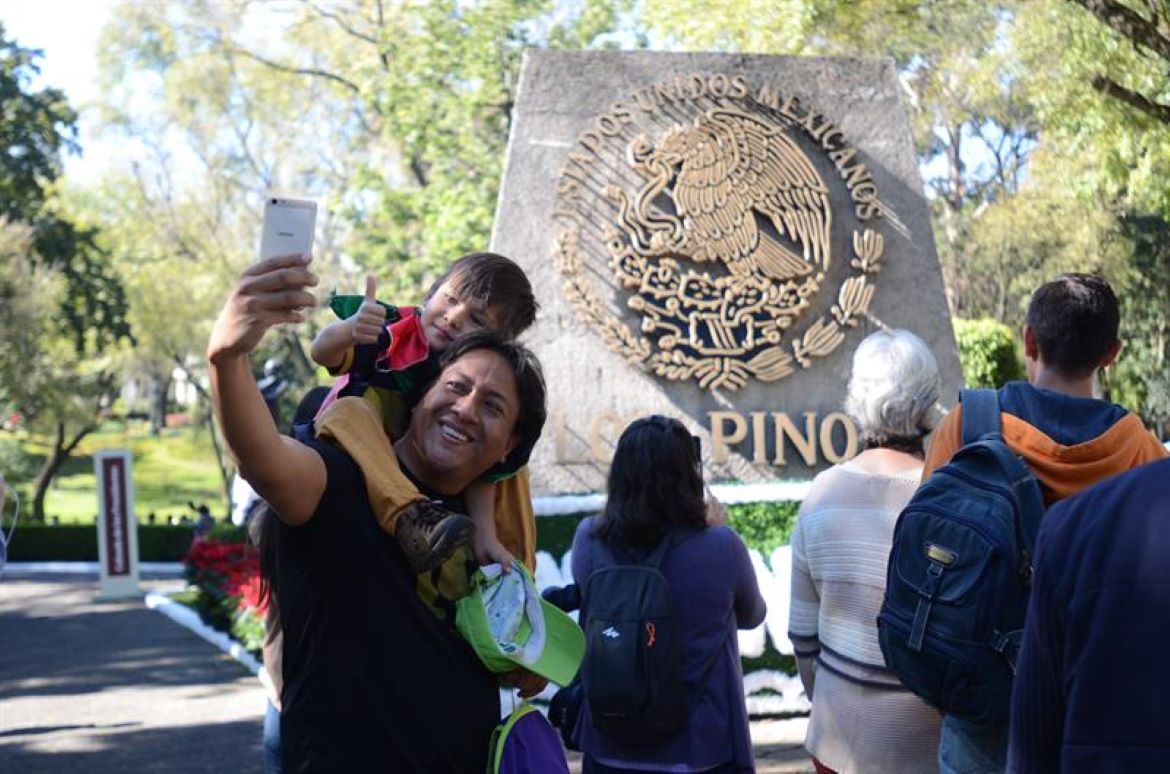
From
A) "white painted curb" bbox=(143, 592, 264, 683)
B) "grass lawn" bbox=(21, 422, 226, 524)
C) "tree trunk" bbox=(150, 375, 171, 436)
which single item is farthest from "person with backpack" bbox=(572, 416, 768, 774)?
"tree trunk" bbox=(150, 375, 171, 436)

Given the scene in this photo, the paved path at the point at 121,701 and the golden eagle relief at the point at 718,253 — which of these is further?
the golden eagle relief at the point at 718,253

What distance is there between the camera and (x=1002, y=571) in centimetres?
287

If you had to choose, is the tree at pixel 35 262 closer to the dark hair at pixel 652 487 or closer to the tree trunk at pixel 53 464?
the tree trunk at pixel 53 464

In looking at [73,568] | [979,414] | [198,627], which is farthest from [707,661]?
[73,568]

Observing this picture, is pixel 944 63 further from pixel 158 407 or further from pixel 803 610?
pixel 158 407

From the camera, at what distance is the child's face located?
10.3 ft

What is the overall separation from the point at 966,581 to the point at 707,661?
1.28 m

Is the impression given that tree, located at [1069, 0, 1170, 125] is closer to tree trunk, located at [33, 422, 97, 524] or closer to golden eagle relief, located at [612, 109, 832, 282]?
golden eagle relief, located at [612, 109, 832, 282]

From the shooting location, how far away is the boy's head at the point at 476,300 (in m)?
3.17

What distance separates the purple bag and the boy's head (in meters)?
0.94

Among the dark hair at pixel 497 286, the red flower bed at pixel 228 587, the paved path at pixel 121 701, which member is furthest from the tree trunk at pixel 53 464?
the dark hair at pixel 497 286

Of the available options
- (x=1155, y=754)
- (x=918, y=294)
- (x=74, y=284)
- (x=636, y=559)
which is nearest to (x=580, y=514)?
(x=918, y=294)

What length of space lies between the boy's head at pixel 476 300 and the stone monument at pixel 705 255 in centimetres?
554

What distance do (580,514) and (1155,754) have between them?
690 cm
